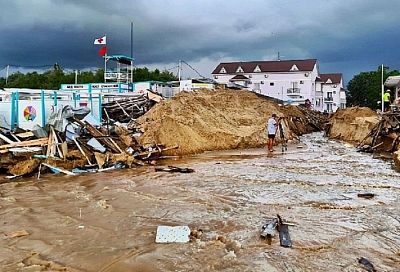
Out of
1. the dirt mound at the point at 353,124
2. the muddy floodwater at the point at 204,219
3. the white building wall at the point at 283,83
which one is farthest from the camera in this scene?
the white building wall at the point at 283,83

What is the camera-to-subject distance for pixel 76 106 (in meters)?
23.4

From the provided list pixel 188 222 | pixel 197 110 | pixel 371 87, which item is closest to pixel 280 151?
pixel 197 110

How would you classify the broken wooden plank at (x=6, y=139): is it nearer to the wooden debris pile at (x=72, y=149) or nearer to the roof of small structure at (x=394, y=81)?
the wooden debris pile at (x=72, y=149)

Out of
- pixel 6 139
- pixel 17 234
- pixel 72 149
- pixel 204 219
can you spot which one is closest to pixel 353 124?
pixel 72 149

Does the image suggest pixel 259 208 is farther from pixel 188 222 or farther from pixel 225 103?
pixel 225 103

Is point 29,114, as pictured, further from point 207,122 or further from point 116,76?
point 116,76

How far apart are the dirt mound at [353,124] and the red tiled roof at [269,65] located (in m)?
42.1

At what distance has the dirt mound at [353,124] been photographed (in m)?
31.4

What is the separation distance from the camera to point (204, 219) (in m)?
8.90

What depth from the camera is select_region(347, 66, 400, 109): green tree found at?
101688mm

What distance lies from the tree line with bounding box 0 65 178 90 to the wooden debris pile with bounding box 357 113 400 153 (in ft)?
153

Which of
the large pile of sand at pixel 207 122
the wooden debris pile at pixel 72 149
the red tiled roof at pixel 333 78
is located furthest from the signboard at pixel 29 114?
the red tiled roof at pixel 333 78

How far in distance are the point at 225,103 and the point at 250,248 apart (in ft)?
78.2

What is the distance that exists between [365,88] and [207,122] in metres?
90.1
